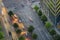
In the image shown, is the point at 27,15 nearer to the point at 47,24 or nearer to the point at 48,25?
the point at 47,24

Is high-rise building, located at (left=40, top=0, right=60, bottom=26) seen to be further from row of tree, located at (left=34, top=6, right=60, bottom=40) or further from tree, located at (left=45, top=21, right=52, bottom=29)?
tree, located at (left=45, top=21, right=52, bottom=29)

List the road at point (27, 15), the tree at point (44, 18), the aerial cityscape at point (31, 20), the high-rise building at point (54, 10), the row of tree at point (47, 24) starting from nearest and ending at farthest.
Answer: the row of tree at point (47, 24)
the aerial cityscape at point (31, 20)
the road at point (27, 15)
the high-rise building at point (54, 10)
the tree at point (44, 18)

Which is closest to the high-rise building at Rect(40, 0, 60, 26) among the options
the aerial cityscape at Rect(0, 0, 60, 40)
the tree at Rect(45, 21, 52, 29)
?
the aerial cityscape at Rect(0, 0, 60, 40)

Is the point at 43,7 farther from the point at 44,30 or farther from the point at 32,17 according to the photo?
the point at 44,30

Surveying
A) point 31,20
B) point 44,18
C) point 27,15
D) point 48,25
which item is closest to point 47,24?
point 48,25

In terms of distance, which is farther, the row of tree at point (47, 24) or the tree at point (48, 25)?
the tree at point (48, 25)

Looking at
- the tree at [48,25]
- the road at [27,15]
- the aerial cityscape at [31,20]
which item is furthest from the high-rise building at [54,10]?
the road at [27,15]

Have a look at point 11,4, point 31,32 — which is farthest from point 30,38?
point 11,4

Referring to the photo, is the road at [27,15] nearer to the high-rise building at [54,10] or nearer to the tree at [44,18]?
the tree at [44,18]
